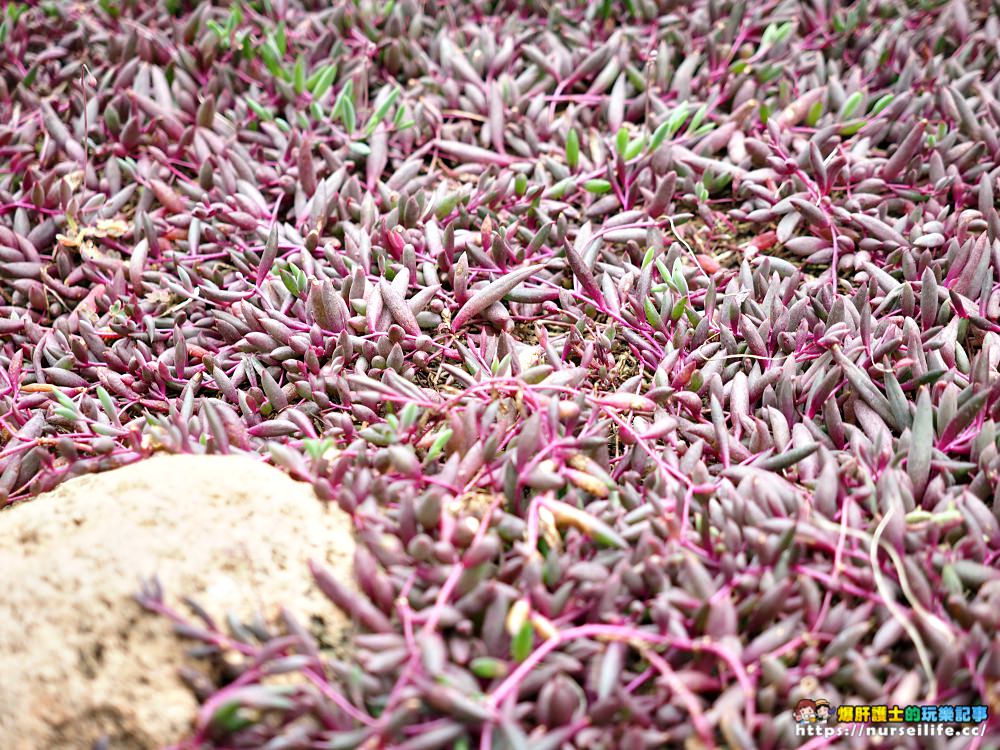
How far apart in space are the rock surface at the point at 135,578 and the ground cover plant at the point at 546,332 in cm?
6

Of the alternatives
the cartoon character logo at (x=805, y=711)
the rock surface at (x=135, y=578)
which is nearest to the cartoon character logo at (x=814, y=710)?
the cartoon character logo at (x=805, y=711)

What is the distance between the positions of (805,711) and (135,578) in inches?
39.1

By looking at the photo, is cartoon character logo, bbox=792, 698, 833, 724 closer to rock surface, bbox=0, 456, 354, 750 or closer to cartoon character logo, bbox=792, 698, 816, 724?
cartoon character logo, bbox=792, 698, 816, 724

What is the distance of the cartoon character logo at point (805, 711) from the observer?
1.23 metres

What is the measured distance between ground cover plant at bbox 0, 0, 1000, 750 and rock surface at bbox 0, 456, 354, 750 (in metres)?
0.06

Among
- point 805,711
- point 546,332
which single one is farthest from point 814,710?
point 546,332

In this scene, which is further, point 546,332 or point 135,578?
point 546,332

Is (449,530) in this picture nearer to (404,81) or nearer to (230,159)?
(230,159)

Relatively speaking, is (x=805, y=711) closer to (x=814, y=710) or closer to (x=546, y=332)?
(x=814, y=710)

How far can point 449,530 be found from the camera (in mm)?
1361

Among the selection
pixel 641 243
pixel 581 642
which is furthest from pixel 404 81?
pixel 581 642

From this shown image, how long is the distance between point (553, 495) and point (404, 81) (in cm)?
157

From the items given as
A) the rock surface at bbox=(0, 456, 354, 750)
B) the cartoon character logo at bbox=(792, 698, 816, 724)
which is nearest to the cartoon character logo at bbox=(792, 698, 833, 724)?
the cartoon character logo at bbox=(792, 698, 816, 724)

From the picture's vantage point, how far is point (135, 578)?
128 centimetres
